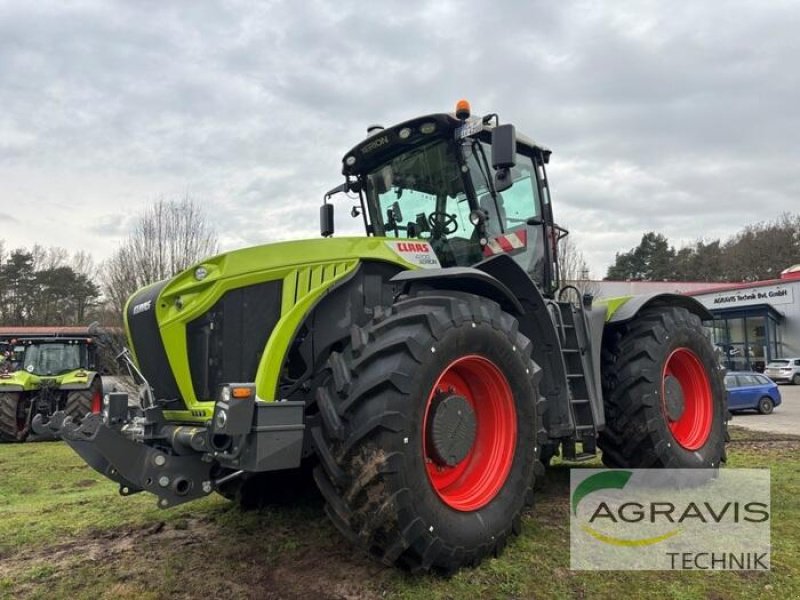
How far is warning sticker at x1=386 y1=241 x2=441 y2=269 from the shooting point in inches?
167

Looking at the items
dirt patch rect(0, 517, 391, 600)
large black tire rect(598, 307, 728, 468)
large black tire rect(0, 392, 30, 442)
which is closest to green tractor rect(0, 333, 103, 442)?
large black tire rect(0, 392, 30, 442)

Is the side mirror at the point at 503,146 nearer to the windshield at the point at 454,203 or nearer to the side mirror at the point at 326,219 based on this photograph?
the windshield at the point at 454,203

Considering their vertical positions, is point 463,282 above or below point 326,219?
below

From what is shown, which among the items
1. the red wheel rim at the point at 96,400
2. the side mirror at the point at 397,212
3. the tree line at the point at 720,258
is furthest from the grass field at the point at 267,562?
the tree line at the point at 720,258

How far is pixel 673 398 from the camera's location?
19.3ft

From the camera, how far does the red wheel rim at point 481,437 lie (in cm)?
383

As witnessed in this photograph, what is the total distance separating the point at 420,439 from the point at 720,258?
6802 centimetres

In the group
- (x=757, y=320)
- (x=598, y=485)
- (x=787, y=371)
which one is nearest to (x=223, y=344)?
(x=598, y=485)

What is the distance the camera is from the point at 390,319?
3.55 metres

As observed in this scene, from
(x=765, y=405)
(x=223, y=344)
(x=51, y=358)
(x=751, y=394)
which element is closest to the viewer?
(x=223, y=344)

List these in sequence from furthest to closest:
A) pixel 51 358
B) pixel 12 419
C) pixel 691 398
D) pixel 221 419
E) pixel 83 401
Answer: pixel 51 358
pixel 83 401
pixel 12 419
pixel 691 398
pixel 221 419

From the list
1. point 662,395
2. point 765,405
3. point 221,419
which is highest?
point 221,419

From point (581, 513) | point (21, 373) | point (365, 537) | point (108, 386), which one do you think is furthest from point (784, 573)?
point (108, 386)

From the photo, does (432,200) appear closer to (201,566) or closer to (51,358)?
(201,566)
